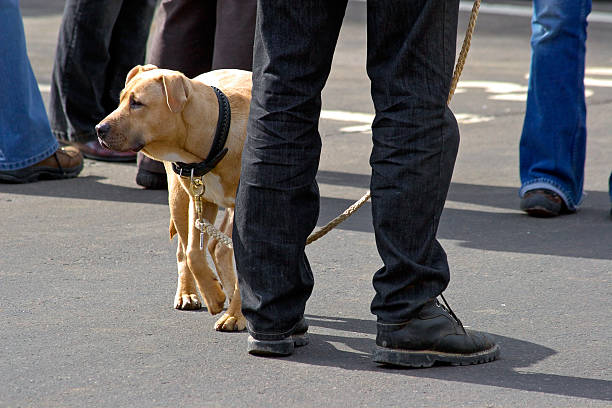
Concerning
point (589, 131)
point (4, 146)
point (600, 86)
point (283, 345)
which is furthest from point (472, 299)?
point (600, 86)

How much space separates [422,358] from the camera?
3131mm

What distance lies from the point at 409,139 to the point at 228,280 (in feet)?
3.05

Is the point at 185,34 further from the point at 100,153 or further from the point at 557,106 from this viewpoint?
the point at 557,106

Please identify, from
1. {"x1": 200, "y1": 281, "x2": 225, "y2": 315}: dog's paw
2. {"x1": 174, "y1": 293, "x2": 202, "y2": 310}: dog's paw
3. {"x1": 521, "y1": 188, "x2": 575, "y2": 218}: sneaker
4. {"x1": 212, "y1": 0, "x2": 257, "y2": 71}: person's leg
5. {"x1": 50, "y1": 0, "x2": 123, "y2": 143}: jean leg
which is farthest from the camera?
{"x1": 50, "y1": 0, "x2": 123, "y2": 143}: jean leg

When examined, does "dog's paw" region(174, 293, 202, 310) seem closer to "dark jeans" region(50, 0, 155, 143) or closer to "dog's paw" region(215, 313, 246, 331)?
"dog's paw" region(215, 313, 246, 331)

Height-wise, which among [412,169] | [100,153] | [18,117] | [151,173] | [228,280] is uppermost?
[412,169]

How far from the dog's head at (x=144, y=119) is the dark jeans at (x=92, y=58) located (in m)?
2.93

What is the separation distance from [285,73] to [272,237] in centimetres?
46

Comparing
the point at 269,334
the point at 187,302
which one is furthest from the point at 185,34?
the point at 269,334

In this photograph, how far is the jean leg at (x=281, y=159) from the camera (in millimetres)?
3025

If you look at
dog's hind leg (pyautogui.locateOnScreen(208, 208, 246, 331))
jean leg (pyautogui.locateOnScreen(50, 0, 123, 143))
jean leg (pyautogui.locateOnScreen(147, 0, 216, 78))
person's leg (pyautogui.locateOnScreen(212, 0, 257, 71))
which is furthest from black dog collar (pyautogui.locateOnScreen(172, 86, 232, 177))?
jean leg (pyautogui.locateOnScreen(50, 0, 123, 143))

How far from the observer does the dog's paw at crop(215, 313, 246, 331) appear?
11.4ft

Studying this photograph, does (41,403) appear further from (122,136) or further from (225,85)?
(225,85)

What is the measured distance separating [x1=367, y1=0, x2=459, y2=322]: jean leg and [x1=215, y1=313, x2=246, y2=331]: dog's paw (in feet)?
1.82
